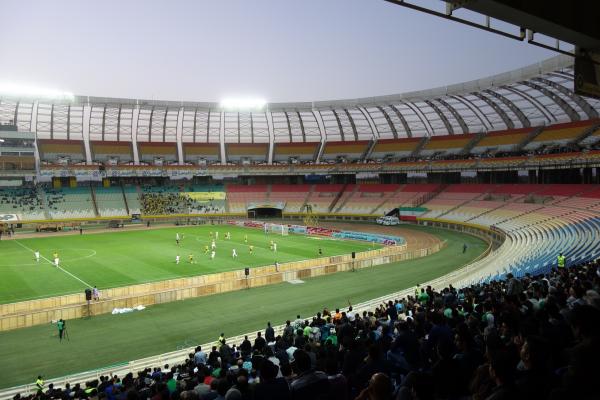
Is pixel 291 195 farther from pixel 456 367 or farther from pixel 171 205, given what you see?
pixel 456 367

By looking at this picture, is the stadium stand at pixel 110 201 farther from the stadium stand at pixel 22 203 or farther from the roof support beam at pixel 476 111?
the roof support beam at pixel 476 111

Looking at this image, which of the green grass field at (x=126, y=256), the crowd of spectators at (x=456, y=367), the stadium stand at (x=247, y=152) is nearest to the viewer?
the crowd of spectators at (x=456, y=367)

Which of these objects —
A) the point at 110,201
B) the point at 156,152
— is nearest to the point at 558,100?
the point at 156,152

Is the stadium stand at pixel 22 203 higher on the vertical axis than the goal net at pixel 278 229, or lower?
higher

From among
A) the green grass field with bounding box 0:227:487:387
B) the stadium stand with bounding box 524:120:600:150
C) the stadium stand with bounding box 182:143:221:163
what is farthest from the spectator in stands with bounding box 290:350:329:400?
the stadium stand with bounding box 182:143:221:163

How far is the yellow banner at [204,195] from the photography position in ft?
274

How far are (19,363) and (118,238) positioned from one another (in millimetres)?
37561

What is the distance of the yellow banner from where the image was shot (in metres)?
83.6

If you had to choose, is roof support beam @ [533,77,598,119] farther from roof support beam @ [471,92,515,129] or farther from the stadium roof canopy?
roof support beam @ [471,92,515,129]

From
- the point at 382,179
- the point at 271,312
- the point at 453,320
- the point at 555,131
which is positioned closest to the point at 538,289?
the point at 453,320

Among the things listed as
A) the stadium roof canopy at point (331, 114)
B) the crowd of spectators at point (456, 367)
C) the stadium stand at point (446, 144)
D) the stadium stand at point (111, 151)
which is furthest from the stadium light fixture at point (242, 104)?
the crowd of spectators at point (456, 367)

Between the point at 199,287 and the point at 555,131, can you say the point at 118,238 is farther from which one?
the point at 555,131

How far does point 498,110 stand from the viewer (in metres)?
66.1

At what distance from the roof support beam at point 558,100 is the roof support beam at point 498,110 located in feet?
26.8
